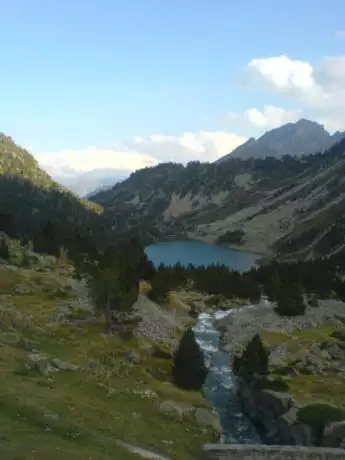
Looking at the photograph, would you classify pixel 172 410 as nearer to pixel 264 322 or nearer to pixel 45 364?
pixel 45 364

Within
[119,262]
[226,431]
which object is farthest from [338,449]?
[119,262]

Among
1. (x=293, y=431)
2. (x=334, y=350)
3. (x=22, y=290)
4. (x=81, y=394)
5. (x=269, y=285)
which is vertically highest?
(x=269, y=285)

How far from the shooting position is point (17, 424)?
83.9ft

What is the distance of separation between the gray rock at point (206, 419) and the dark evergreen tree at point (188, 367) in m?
6.10

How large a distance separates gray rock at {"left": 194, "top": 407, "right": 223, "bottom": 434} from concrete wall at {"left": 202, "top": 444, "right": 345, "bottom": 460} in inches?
262

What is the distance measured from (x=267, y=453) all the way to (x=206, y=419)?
28.0ft

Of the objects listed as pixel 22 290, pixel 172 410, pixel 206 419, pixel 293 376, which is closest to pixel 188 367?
pixel 206 419

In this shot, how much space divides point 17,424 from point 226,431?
22.7m

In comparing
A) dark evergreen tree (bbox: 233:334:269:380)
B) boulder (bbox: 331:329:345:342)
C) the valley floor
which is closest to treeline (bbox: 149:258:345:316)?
boulder (bbox: 331:329:345:342)

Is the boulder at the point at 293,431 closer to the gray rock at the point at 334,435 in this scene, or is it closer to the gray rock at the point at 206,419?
the gray rock at the point at 334,435

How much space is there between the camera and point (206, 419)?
4047cm

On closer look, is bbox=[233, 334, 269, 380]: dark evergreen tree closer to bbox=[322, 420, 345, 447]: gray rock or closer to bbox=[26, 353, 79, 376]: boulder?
bbox=[322, 420, 345, 447]: gray rock

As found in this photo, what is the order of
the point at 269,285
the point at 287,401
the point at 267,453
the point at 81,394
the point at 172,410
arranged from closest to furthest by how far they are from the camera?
the point at 267,453 → the point at 81,394 → the point at 172,410 → the point at 287,401 → the point at 269,285

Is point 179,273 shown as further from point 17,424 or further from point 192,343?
point 17,424
